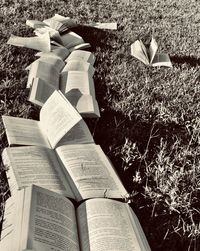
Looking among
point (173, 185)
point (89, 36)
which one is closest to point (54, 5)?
point (89, 36)

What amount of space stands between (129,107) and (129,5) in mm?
3781

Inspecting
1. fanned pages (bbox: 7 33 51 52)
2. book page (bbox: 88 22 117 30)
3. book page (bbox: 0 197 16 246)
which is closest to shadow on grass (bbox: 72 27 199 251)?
fanned pages (bbox: 7 33 51 52)

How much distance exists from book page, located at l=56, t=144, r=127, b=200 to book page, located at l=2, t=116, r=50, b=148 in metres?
0.16

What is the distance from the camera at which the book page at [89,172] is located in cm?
233

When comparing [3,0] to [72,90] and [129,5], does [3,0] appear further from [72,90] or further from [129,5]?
[72,90]

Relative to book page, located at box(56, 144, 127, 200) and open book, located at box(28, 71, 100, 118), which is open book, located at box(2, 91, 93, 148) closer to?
book page, located at box(56, 144, 127, 200)

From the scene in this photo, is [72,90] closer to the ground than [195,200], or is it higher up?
higher up

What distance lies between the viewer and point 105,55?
14.6 feet

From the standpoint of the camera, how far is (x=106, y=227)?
2020 millimetres

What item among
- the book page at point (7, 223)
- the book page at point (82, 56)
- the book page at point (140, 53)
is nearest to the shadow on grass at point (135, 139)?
the book page at point (82, 56)

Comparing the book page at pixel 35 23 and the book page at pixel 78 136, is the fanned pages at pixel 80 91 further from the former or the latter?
the book page at pixel 35 23

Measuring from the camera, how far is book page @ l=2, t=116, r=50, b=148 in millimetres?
2584

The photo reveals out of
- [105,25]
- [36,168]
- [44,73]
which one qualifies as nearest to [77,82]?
[44,73]

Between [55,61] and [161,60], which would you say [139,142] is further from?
[161,60]
